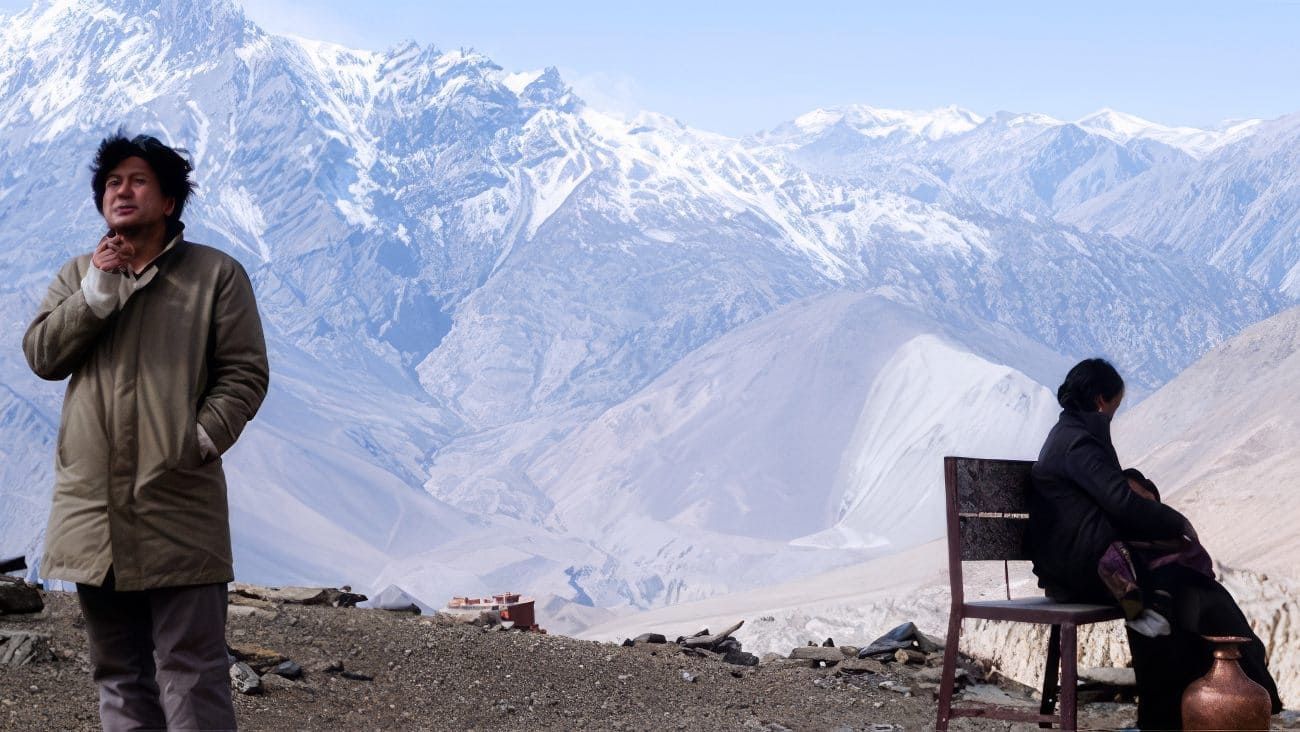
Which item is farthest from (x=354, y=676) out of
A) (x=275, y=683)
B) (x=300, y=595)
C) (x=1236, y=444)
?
(x=1236, y=444)

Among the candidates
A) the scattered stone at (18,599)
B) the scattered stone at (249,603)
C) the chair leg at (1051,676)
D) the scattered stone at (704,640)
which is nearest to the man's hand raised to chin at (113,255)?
the chair leg at (1051,676)

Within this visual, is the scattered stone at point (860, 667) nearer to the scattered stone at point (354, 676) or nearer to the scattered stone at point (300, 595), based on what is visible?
the scattered stone at point (354, 676)

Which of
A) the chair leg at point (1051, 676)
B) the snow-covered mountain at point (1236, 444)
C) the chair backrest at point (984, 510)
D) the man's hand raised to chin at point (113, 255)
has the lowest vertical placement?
the chair leg at point (1051, 676)

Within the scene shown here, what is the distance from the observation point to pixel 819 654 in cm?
758

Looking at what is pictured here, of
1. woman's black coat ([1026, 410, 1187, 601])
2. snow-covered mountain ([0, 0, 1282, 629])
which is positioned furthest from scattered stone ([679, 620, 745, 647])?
snow-covered mountain ([0, 0, 1282, 629])

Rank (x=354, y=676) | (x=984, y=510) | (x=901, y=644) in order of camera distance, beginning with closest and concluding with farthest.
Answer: (x=984, y=510) → (x=354, y=676) → (x=901, y=644)

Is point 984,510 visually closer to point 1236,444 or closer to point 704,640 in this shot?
point 704,640

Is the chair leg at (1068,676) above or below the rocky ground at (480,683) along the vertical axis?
above

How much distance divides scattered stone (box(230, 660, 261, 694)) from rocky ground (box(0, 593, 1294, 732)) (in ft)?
0.12

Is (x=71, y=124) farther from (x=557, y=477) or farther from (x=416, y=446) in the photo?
(x=557, y=477)

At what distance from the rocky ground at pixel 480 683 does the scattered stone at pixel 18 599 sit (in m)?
0.04

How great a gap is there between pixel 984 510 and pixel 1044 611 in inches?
20.2

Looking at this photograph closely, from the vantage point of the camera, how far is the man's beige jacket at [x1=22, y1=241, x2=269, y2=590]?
113 inches

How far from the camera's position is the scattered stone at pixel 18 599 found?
6.23 meters
